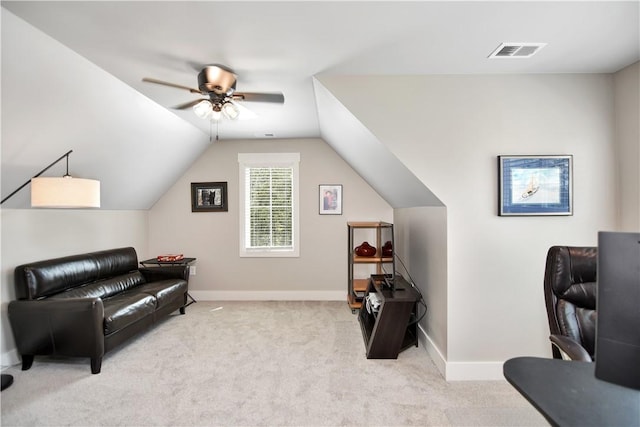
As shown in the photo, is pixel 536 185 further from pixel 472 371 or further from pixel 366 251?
pixel 366 251

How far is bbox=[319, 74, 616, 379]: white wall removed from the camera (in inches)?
96.3

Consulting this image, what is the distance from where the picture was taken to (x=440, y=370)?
258 centimetres

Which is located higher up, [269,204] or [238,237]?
[269,204]

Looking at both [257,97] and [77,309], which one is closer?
[257,97]

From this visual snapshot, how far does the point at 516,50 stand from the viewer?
211 centimetres

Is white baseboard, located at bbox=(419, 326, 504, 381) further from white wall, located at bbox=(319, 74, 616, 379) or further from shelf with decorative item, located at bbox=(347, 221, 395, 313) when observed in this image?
shelf with decorative item, located at bbox=(347, 221, 395, 313)

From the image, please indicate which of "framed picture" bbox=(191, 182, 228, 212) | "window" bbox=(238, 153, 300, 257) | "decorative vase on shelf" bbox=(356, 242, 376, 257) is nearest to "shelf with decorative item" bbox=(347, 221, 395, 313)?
"decorative vase on shelf" bbox=(356, 242, 376, 257)

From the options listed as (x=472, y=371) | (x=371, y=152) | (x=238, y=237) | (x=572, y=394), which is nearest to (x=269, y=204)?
(x=238, y=237)

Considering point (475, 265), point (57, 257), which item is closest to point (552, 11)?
point (475, 265)

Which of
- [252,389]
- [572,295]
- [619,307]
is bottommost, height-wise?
[252,389]

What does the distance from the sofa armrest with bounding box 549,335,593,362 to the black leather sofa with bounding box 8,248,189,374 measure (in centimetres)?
324

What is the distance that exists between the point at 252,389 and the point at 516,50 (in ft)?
10.3

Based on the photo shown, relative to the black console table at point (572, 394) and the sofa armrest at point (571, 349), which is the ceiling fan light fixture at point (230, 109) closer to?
the black console table at point (572, 394)

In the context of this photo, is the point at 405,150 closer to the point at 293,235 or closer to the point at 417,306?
the point at 417,306
